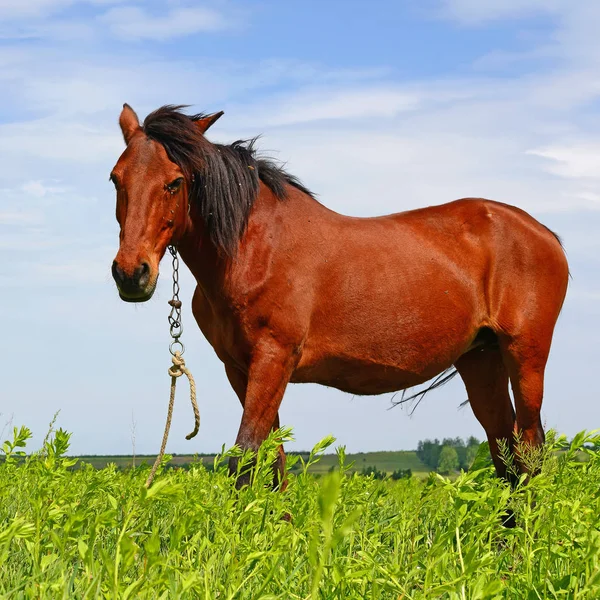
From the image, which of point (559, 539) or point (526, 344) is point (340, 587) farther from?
point (526, 344)

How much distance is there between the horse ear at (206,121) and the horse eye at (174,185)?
574 mm

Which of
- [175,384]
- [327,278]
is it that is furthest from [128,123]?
[175,384]

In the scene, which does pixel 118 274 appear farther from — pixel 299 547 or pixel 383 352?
pixel 299 547

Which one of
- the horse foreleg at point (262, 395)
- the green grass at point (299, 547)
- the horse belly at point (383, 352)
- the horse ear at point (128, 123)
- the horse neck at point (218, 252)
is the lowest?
the green grass at point (299, 547)

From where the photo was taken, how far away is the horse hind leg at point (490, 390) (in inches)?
287

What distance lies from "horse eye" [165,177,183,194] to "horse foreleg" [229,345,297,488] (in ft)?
3.90

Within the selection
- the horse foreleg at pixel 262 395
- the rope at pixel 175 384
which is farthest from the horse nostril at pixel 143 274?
the horse foreleg at pixel 262 395

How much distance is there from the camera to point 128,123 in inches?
227

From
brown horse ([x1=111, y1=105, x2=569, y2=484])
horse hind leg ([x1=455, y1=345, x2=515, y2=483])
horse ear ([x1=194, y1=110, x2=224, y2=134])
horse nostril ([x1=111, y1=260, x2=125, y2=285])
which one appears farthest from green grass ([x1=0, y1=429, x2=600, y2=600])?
horse hind leg ([x1=455, y1=345, x2=515, y2=483])

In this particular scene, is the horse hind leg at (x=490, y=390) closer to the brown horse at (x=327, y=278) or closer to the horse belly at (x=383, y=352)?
the brown horse at (x=327, y=278)

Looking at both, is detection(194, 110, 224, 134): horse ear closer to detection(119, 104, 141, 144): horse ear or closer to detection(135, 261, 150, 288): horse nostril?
detection(119, 104, 141, 144): horse ear

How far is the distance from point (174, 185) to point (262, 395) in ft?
4.86

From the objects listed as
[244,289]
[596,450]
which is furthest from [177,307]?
[596,450]

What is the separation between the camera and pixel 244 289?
5.59 metres
